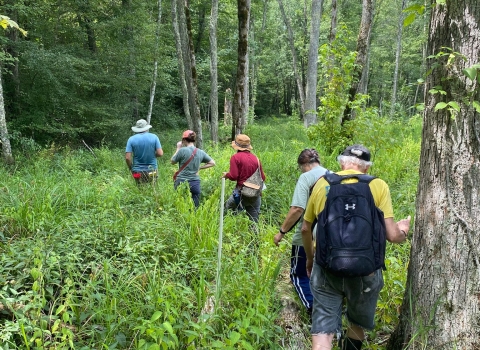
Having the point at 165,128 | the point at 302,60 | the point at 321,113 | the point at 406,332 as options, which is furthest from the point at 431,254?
the point at 302,60

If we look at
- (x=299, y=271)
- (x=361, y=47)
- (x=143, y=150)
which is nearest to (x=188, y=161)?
(x=143, y=150)

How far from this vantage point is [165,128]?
2306 cm

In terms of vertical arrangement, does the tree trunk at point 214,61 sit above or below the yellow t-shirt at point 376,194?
above

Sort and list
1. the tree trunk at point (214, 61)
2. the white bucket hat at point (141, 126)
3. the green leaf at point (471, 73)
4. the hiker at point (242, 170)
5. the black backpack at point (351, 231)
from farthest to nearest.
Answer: the tree trunk at point (214, 61)
the white bucket hat at point (141, 126)
the hiker at point (242, 170)
the black backpack at point (351, 231)
the green leaf at point (471, 73)

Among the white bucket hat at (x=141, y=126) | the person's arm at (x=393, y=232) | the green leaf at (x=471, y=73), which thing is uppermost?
the green leaf at (x=471, y=73)

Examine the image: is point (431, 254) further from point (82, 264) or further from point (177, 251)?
point (82, 264)

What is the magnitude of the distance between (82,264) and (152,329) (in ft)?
4.65

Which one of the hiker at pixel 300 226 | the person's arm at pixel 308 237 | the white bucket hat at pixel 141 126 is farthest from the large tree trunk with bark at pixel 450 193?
the white bucket hat at pixel 141 126

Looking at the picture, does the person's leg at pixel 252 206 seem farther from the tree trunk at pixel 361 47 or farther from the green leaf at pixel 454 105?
the tree trunk at pixel 361 47

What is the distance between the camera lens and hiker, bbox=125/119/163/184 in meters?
6.11

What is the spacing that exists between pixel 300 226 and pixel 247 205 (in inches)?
77.7

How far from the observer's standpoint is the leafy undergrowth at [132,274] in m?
2.48

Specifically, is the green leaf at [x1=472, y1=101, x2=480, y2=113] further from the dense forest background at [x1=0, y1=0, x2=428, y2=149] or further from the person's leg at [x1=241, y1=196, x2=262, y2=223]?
the dense forest background at [x1=0, y1=0, x2=428, y2=149]

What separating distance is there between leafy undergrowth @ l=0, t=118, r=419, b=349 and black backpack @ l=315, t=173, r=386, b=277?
0.77 metres
